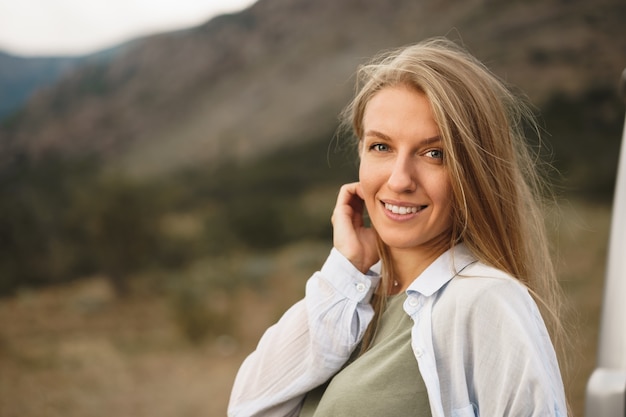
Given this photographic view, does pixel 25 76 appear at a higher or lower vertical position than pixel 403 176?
higher

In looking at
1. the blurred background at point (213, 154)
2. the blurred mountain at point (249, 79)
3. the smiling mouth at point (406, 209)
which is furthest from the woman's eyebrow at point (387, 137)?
the blurred mountain at point (249, 79)

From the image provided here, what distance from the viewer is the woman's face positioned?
1450 mm

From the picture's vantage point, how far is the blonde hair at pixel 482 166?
1420mm

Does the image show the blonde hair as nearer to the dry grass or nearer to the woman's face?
the woman's face

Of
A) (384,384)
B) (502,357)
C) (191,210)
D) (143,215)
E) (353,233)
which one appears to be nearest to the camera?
(502,357)

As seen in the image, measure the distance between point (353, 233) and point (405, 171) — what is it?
1.08 ft

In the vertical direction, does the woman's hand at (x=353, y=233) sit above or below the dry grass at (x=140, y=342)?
above

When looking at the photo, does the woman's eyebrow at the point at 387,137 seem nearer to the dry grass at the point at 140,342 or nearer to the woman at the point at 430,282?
the woman at the point at 430,282

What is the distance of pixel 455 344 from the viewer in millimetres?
1295

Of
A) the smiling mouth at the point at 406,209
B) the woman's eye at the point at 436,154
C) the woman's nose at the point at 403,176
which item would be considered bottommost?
the smiling mouth at the point at 406,209

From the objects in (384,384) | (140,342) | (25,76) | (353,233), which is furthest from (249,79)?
(384,384)

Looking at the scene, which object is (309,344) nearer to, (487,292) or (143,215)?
(487,292)

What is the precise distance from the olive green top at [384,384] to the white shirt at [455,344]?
0.02 m

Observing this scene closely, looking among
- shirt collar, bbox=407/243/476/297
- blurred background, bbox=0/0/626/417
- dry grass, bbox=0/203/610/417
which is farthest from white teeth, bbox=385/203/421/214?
blurred background, bbox=0/0/626/417
